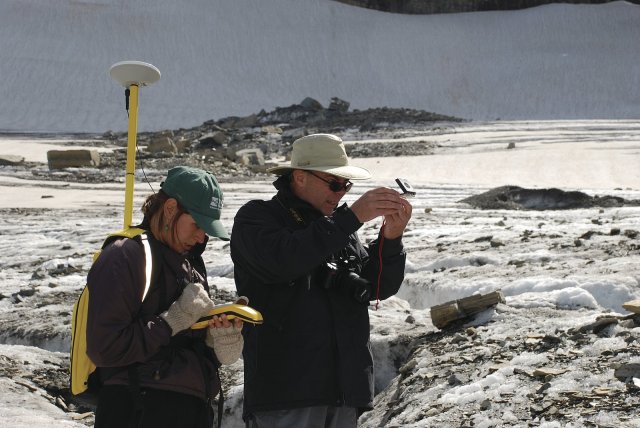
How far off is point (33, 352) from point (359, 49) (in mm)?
57857

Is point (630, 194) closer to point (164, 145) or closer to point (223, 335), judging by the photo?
point (223, 335)

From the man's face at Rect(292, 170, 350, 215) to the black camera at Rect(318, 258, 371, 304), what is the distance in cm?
22

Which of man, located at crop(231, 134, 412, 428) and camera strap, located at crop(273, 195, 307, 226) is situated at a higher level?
camera strap, located at crop(273, 195, 307, 226)

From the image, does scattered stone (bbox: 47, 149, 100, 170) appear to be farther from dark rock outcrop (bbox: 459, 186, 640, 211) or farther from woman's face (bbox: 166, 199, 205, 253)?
woman's face (bbox: 166, 199, 205, 253)

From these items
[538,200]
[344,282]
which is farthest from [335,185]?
[538,200]

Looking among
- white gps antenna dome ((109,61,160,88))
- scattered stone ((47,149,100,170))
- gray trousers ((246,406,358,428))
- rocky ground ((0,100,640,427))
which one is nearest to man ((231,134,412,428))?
gray trousers ((246,406,358,428))

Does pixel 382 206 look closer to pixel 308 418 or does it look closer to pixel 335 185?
pixel 335 185

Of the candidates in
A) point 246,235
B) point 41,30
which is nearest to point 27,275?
point 246,235

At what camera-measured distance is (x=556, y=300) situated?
555 centimetres

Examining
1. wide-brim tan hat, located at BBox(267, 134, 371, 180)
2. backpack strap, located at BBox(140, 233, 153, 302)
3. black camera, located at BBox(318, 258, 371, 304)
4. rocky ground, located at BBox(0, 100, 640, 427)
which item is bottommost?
rocky ground, located at BBox(0, 100, 640, 427)

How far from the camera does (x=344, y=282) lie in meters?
3.16

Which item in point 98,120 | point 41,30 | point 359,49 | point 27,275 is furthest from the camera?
point 359,49

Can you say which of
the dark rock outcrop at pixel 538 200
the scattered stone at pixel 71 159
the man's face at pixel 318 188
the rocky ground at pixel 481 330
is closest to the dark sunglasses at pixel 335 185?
the man's face at pixel 318 188

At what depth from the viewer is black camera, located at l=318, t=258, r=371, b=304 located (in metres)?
3.14
